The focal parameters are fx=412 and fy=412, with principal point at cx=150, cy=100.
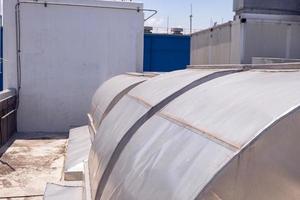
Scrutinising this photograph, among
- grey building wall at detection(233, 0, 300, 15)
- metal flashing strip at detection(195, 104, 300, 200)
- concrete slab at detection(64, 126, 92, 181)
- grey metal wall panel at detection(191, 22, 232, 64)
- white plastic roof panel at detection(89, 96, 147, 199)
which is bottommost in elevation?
concrete slab at detection(64, 126, 92, 181)

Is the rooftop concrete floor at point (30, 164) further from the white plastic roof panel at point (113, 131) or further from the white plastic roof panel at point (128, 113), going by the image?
the white plastic roof panel at point (128, 113)

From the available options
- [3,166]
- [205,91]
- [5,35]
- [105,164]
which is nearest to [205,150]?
[205,91]

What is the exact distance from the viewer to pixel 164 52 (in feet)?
70.8

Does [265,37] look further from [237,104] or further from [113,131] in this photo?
[237,104]

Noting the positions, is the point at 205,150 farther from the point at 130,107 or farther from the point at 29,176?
the point at 29,176

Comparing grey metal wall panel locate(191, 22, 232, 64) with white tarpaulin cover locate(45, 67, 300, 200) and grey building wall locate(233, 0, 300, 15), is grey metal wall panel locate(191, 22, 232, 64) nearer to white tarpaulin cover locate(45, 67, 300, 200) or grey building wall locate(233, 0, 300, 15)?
grey building wall locate(233, 0, 300, 15)

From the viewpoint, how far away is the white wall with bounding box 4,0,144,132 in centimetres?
1359

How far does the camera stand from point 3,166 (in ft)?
29.8

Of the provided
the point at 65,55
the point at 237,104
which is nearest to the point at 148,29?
the point at 65,55

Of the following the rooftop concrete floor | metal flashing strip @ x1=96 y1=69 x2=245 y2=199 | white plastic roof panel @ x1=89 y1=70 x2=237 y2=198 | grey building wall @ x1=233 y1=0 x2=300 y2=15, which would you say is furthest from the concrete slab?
grey building wall @ x1=233 y1=0 x2=300 y2=15

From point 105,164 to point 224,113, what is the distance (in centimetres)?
204

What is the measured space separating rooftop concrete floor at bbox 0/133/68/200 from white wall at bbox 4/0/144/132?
1185 mm

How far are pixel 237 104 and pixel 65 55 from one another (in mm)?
11479

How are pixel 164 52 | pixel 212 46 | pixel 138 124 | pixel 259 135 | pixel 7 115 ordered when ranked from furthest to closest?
1. pixel 164 52
2. pixel 7 115
3. pixel 212 46
4. pixel 138 124
5. pixel 259 135
